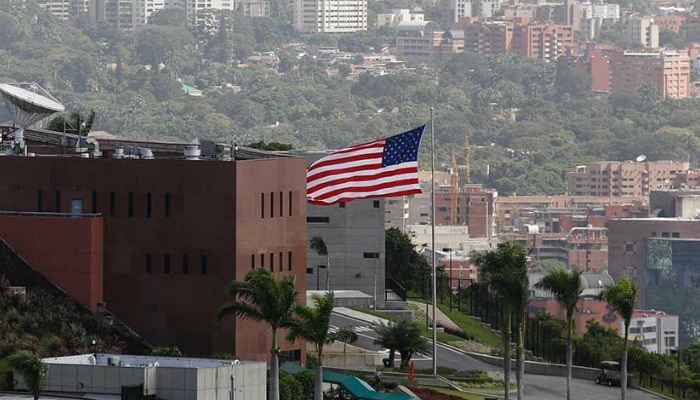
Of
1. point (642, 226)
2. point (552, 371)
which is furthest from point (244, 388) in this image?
point (642, 226)

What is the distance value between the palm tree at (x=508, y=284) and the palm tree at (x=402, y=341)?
8.37 metres

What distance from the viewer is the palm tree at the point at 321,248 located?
68438mm

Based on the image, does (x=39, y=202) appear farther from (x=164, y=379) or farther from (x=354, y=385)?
(x=164, y=379)

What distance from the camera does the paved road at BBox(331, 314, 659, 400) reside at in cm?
4962

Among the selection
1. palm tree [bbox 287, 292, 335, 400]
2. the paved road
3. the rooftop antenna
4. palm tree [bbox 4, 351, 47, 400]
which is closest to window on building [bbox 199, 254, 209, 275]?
the rooftop antenna

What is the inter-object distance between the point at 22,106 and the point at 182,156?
4.37m

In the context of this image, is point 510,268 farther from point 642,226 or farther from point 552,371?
point 642,226

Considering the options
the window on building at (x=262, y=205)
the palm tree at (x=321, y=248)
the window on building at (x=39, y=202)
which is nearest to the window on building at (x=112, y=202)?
the window on building at (x=39, y=202)

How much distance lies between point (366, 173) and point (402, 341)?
5.70m

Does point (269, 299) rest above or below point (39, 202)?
below

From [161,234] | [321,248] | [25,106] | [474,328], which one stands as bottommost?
[474,328]

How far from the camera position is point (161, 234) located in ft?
149

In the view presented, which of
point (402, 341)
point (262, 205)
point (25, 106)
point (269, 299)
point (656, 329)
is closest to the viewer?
point (269, 299)

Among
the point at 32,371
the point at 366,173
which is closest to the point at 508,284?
the point at 366,173
